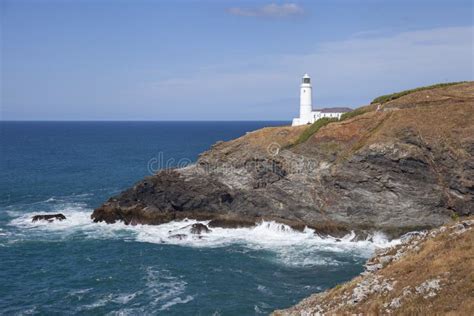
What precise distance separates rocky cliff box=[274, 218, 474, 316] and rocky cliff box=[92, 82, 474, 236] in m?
29.0

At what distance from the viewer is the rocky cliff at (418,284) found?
22281 millimetres

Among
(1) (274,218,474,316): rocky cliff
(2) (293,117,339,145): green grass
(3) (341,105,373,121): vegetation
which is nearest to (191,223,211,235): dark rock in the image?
(2) (293,117,339,145): green grass

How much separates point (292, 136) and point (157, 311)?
41.0 metres

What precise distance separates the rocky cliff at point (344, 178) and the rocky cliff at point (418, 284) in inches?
1143

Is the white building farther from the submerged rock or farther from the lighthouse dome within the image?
the submerged rock

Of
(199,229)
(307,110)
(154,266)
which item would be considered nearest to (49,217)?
(199,229)

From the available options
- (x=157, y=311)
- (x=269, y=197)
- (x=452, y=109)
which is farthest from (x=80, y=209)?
(x=452, y=109)

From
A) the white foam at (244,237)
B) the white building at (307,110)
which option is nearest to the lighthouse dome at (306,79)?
the white building at (307,110)

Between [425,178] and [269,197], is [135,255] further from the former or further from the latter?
[425,178]

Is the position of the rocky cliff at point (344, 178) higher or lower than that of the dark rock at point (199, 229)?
higher

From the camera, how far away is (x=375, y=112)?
70375 millimetres

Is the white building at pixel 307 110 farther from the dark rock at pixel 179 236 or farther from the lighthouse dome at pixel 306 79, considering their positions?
the dark rock at pixel 179 236

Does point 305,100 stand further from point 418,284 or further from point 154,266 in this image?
point 418,284

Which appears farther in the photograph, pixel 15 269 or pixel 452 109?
pixel 452 109
